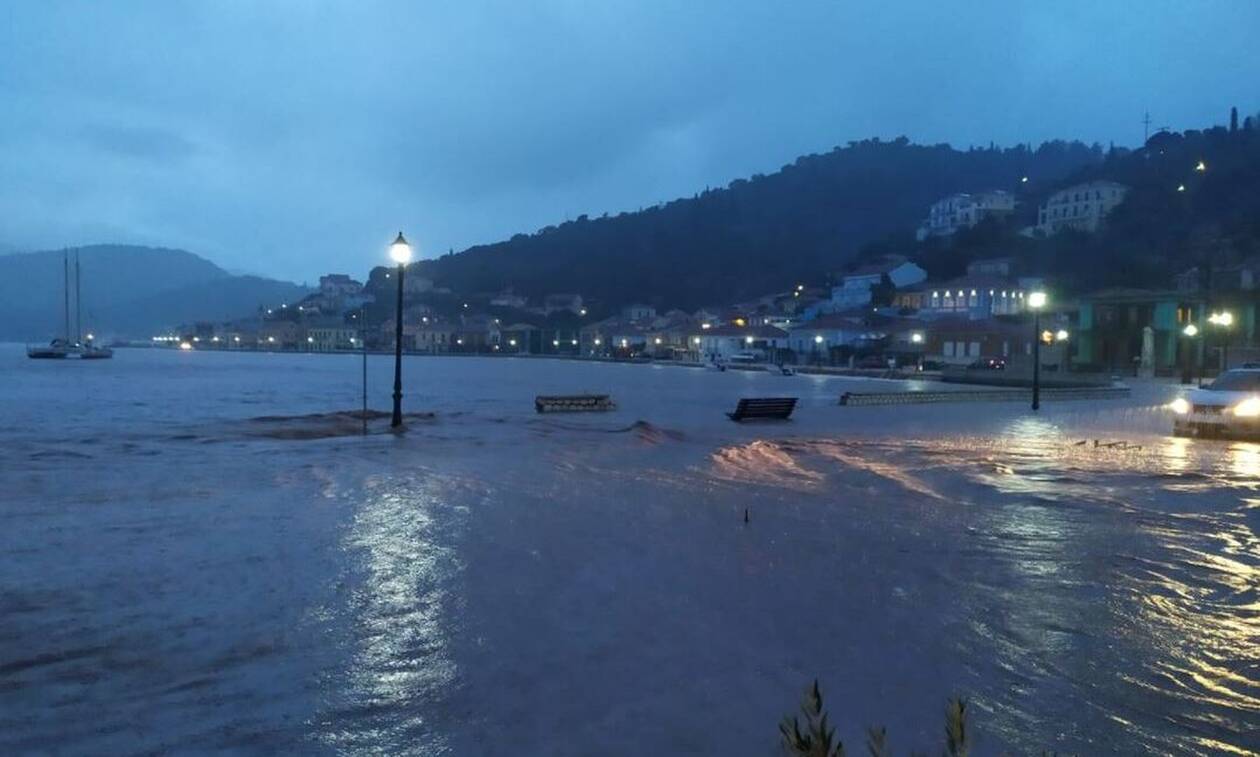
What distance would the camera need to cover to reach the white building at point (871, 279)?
110500 millimetres

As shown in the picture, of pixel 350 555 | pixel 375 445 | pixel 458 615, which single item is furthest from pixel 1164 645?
pixel 375 445

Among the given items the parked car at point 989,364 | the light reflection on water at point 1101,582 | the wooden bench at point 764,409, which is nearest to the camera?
the light reflection on water at point 1101,582

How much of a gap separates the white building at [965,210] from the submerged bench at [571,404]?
350 feet

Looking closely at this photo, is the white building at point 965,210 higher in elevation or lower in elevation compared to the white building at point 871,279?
higher

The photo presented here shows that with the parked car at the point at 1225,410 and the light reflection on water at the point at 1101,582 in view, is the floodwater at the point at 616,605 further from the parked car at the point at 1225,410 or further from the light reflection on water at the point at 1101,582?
the parked car at the point at 1225,410

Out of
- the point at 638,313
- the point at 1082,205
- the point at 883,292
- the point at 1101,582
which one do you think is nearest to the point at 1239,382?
the point at 1101,582

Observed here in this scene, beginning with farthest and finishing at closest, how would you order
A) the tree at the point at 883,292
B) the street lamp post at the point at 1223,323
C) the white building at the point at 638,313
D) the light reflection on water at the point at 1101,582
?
the white building at the point at 638,313 → the tree at the point at 883,292 → the street lamp post at the point at 1223,323 → the light reflection on water at the point at 1101,582

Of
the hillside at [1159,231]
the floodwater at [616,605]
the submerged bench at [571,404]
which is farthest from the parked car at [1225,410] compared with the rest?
the hillside at [1159,231]

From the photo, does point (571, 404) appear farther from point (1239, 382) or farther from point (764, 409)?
point (1239, 382)

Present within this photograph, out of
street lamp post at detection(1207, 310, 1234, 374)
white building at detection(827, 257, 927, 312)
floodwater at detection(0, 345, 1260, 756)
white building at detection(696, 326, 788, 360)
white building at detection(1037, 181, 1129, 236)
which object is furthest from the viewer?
white building at detection(827, 257, 927, 312)

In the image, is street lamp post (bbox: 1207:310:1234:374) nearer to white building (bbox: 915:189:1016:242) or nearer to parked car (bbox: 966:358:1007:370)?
parked car (bbox: 966:358:1007:370)

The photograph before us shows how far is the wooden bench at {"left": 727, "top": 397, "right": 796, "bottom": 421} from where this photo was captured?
2689 centimetres

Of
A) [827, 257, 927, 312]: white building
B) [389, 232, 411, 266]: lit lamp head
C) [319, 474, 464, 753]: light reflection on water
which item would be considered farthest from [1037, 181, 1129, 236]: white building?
[319, 474, 464, 753]: light reflection on water

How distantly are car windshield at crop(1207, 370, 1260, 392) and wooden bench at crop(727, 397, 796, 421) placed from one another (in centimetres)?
1050
